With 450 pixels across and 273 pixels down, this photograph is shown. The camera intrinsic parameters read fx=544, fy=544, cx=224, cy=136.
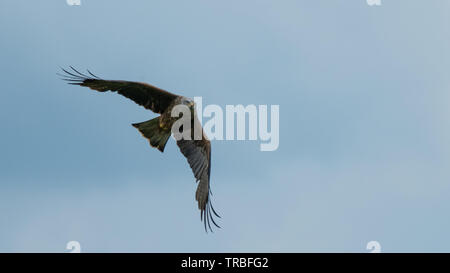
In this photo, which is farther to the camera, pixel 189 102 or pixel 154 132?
pixel 154 132

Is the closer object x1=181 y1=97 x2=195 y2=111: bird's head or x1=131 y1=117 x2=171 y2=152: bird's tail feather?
x1=181 y1=97 x2=195 y2=111: bird's head

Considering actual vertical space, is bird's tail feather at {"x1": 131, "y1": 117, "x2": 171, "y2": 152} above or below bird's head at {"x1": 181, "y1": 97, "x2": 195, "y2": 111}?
below

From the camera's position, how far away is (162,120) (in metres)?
9.74

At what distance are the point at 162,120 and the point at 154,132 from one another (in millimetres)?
281

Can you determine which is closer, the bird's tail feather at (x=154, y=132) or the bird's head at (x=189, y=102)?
the bird's head at (x=189, y=102)

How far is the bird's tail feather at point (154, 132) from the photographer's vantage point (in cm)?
979

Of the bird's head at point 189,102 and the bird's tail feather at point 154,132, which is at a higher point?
the bird's head at point 189,102

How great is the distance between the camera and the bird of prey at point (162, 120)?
9.52m

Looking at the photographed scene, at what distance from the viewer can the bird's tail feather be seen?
32.1ft

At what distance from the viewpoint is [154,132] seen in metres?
9.84

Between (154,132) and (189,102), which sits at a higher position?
(189,102)
